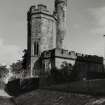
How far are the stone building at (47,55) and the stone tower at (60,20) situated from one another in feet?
8.00

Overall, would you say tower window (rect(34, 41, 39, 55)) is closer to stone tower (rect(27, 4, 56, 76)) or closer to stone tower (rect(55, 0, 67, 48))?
stone tower (rect(27, 4, 56, 76))

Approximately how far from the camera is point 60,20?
4309cm

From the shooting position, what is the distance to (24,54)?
41.8 metres

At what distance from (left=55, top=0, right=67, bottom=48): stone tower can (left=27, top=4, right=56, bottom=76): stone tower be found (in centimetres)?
384

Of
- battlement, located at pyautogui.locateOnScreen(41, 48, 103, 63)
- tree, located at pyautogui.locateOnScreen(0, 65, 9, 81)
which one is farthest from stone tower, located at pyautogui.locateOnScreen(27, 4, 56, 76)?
tree, located at pyautogui.locateOnScreen(0, 65, 9, 81)

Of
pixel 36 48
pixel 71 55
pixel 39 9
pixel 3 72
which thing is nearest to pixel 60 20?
pixel 39 9

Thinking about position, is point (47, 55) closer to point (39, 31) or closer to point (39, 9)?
point (39, 31)

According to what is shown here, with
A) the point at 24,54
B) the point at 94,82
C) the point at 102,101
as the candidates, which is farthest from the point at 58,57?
the point at 102,101

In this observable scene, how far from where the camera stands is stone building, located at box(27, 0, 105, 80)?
108ft

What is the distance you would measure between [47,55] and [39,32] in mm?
5370

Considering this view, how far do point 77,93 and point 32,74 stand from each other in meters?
20.0

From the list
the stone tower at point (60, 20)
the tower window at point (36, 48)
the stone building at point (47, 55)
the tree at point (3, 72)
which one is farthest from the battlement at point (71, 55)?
the tree at point (3, 72)

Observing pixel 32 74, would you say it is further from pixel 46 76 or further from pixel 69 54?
pixel 69 54

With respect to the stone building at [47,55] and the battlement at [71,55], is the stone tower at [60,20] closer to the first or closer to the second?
the stone building at [47,55]
